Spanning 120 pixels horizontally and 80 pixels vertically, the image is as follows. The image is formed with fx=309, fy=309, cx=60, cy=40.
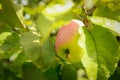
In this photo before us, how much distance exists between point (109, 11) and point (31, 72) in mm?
342

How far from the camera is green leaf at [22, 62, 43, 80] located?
1068mm

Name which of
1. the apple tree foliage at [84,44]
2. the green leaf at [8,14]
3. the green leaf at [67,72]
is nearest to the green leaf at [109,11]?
the apple tree foliage at [84,44]

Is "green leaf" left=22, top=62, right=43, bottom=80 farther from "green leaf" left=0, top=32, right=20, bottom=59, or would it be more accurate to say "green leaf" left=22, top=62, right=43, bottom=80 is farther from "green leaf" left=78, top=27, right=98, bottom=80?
"green leaf" left=78, top=27, right=98, bottom=80

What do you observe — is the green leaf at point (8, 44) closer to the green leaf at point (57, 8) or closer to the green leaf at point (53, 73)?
the green leaf at point (53, 73)

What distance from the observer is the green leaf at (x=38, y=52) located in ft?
2.93

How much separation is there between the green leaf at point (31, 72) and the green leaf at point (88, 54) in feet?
0.76

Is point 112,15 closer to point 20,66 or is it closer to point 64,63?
point 64,63

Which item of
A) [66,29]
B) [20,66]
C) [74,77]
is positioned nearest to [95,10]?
[66,29]

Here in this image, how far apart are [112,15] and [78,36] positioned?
197 mm

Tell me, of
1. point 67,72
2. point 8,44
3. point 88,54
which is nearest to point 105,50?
point 88,54

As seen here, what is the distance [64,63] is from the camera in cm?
108

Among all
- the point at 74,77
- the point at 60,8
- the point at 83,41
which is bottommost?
the point at 74,77

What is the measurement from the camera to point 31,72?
42.7 inches

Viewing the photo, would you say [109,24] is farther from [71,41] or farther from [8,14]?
[8,14]
